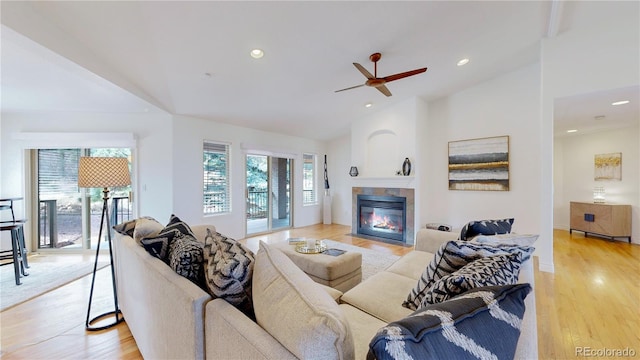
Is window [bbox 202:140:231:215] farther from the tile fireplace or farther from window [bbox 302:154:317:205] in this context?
the tile fireplace

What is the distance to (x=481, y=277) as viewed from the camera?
0.96 metres

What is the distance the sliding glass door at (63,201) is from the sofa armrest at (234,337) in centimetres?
404

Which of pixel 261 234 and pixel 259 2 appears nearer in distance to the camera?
pixel 259 2

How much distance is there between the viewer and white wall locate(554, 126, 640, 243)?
4.52 m

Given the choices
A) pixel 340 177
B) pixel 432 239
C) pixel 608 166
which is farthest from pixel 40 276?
pixel 608 166

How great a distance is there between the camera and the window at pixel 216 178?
4.65m

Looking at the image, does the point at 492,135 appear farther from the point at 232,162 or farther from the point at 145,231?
the point at 145,231

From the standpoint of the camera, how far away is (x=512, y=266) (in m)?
1.07

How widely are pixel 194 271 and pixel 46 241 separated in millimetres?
4635

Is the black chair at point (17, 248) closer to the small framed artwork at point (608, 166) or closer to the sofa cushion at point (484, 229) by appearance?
the sofa cushion at point (484, 229)

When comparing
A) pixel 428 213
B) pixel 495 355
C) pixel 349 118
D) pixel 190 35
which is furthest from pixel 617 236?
pixel 190 35

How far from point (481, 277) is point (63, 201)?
562 cm

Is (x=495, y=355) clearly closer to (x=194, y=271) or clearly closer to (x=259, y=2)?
(x=194, y=271)

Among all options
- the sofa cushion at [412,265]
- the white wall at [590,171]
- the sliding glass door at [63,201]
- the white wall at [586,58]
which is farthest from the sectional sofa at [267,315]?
the white wall at [590,171]
